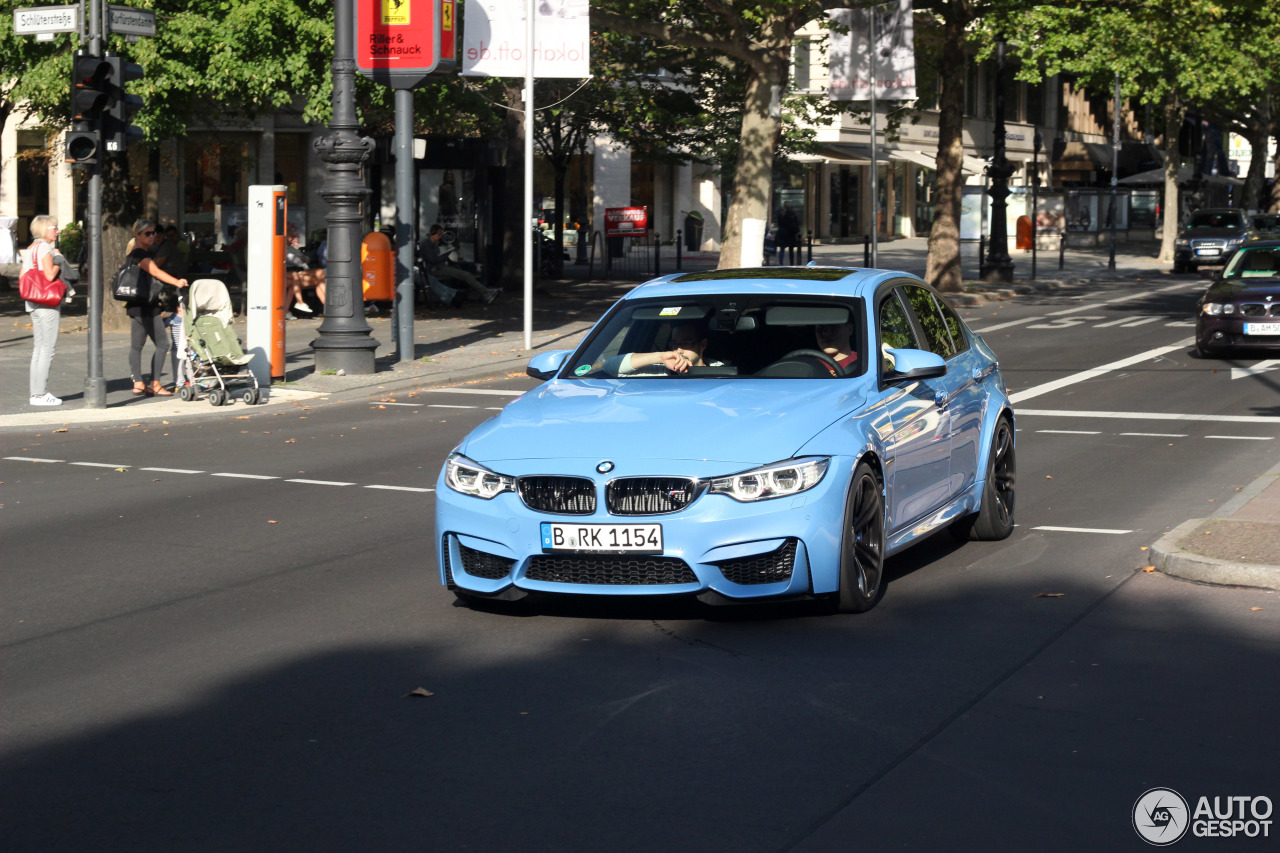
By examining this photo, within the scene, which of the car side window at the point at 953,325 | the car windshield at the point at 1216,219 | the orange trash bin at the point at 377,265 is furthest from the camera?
the car windshield at the point at 1216,219

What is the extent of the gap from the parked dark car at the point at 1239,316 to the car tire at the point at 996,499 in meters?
12.3

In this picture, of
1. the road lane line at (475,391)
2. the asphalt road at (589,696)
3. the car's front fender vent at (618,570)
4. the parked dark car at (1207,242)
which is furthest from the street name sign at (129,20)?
the parked dark car at (1207,242)

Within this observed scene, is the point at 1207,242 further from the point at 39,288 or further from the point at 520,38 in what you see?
the point at 39,288

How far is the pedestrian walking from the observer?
56.4ft

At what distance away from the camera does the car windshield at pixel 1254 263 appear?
2220 cm

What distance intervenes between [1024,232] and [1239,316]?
3539 cm

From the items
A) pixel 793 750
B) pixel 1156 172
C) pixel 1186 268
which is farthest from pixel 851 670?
pixel 1156 172

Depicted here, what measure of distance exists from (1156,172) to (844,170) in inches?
705

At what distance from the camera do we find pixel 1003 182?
130ft

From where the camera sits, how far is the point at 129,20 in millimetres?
16203

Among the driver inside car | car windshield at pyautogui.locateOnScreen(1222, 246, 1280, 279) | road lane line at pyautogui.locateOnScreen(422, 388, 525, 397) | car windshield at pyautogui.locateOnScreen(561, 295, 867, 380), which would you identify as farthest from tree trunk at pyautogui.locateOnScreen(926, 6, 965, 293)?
the driver inside car

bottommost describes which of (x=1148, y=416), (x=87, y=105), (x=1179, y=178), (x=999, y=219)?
(x=1148, y=416)

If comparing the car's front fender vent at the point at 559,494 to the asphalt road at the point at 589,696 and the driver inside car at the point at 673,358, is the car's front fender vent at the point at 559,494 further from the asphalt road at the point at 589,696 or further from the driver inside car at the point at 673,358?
the driver inside car at the point at 673,358

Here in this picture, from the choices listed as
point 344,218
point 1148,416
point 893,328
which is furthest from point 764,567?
point 344,218
